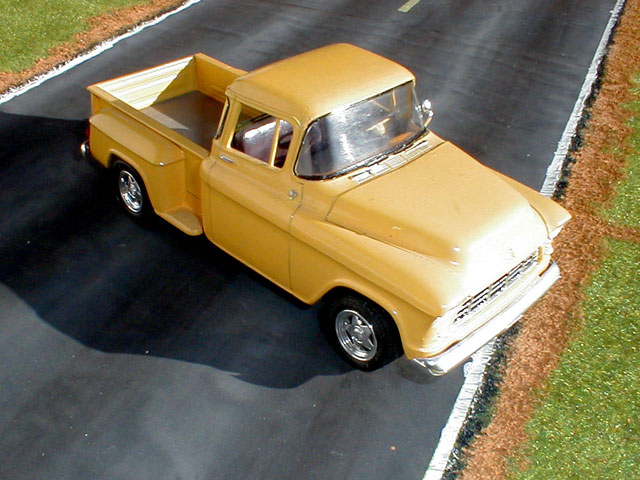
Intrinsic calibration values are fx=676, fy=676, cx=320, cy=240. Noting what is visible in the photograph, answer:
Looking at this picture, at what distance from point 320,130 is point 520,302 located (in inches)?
85.3

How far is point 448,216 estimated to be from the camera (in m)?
5.34

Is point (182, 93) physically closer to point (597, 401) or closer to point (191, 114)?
point (191, 114)

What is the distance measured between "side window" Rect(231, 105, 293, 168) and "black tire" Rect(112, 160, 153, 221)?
4.81ft

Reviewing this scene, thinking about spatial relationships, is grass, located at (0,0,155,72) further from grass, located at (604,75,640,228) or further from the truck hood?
grass, located at (604,75,640,228)

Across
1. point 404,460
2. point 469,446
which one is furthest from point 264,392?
point 469,446

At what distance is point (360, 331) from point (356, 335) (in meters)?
0.09

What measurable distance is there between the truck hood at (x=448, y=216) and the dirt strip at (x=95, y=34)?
6.86m

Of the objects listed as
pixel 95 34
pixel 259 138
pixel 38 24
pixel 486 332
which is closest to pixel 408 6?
pixel 95 34

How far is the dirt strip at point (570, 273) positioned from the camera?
5.30m

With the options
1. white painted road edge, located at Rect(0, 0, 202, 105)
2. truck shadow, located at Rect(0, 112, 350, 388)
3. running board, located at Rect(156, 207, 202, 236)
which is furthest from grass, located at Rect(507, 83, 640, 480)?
white painted road edge, located at Rect(0, 0, 202, 105)

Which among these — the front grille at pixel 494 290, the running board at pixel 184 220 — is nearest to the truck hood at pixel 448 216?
the front grille at pixel 494 290

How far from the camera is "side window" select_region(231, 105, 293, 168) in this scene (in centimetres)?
571

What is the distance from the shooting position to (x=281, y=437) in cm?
528

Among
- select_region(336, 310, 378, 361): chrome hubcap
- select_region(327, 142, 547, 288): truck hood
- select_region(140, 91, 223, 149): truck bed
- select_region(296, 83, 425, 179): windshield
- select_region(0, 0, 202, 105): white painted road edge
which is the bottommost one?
select_region(0, 0, 202, 105): white painted road edge
